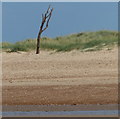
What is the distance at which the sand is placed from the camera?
13258 millimetres

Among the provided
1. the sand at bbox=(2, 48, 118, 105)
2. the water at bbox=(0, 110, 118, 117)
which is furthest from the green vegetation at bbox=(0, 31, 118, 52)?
the water at bbox=(0, 110, 118, 117)

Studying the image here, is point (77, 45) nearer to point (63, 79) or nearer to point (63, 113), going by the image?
point (63, 79)

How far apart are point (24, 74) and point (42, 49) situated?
10.4 meters

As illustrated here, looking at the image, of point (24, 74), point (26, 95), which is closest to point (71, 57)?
point (24, 74)

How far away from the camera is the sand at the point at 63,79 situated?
522 inches

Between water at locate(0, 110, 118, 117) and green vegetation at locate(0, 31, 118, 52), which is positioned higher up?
green vegetation at locate(0, 31, 118, 52)

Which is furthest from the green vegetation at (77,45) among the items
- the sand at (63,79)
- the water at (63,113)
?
the water at (63,113)

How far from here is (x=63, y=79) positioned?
16422mm

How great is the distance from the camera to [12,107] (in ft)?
41.2

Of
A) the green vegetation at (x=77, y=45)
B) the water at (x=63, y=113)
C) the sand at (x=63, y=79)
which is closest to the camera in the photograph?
the water at (x=63, y=113)

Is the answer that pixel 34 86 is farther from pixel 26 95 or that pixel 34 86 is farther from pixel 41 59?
pixel 41 59

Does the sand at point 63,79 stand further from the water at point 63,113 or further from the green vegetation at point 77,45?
the green vegetation at point 77,45

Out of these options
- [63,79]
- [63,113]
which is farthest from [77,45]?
[63,113]

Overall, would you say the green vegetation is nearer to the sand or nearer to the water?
the sand
